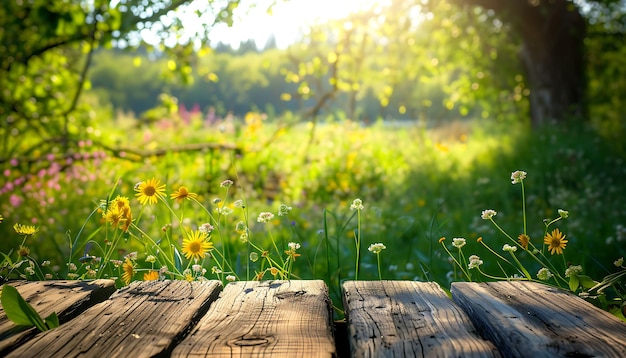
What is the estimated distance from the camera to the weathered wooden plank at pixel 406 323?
114 cm

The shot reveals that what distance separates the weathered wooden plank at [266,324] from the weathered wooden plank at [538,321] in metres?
0.36

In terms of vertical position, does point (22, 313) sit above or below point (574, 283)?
above

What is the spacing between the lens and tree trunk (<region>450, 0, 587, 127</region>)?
345 inches

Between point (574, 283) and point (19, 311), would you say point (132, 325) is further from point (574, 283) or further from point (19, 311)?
point (574, 283)

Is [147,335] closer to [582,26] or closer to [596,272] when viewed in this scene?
[596,272]

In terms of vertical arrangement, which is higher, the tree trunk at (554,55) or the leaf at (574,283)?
the tree trunk at (554,55)

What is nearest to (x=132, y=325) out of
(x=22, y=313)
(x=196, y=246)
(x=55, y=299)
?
(x=22, y=313)

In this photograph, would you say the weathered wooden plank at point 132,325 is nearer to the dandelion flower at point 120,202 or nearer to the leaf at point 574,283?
the dandelion flower at point 120,202

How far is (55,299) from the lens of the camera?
1539 millimetres

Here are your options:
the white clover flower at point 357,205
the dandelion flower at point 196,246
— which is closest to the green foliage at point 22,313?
the dandelion flower at point 196,246

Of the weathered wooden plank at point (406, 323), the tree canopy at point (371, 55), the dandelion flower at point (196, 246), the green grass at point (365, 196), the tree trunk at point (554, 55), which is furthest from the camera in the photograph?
the tree trunk at point (554, 55)

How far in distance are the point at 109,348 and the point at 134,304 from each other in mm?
301

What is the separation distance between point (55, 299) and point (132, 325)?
361mm

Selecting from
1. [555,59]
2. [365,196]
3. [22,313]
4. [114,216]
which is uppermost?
[555,59]
